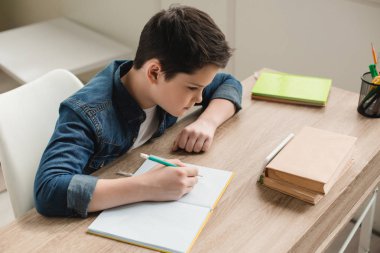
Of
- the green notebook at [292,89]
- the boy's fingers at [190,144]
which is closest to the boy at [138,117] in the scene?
the boy's fingers at [190,144]

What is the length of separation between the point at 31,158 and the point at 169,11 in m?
0.53

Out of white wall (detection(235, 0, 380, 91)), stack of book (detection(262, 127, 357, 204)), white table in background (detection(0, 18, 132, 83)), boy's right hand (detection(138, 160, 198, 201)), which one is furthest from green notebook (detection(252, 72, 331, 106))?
white table in background (detection(0, 18, 132, 83))

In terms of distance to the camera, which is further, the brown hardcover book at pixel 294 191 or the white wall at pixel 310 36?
the white wall at pixel 310 36

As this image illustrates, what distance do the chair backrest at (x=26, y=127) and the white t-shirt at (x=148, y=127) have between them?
0.26 m

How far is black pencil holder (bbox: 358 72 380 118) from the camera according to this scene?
4.32 feet

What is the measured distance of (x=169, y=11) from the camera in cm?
120

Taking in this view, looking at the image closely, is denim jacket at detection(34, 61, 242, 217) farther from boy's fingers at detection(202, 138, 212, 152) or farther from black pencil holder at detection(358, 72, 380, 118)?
black pencil holder at detection(358, 72, 380, 118)

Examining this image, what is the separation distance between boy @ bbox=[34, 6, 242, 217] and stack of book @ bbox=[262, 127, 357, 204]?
7.4 inches

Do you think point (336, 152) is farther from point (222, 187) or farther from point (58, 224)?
point (58, 224)

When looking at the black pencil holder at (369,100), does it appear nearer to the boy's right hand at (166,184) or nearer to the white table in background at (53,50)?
the boy's right hand at (166,184)

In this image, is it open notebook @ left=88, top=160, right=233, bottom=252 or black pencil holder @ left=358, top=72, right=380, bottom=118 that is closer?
open notebook @ left=88, top=160, right=233, bottom=252

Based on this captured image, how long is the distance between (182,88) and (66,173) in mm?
336

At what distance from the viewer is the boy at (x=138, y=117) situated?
1021 mm

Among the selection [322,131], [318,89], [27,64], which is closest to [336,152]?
[322,131]
